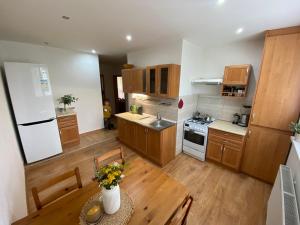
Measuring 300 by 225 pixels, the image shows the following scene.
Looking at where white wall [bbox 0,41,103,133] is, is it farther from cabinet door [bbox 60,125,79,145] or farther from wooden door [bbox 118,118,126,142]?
wooden door [bbox 118,118,126,142]

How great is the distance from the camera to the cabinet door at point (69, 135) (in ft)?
11.3

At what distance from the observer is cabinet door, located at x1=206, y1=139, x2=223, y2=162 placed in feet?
9.09

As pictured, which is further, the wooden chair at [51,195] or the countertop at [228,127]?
the countertop at [228,127]

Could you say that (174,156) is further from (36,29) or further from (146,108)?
(36,29)

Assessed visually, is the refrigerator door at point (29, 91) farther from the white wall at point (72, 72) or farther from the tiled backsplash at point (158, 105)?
the tiled backsplash at point (158, 105)

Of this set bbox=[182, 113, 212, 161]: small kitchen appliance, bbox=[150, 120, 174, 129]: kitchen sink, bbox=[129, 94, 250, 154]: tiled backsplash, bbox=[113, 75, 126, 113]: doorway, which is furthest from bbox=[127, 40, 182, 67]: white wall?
bbox=[113, 75, 126, 113]: doorway

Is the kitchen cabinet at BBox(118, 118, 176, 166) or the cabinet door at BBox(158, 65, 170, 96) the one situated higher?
the cabinet door at BBox(158, 65, 170, 96)

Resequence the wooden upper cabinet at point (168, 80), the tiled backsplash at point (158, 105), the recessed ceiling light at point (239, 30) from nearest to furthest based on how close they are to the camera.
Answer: the recessed ceiling light at point (239, 30)
the wooden upper cabinet at point (168, 80)
the tiled backsplash at point (158, 105)

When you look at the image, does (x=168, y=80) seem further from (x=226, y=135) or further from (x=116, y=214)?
(x=116, y=214)

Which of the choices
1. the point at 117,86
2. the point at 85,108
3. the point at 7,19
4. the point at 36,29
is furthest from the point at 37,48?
the point at 117,86

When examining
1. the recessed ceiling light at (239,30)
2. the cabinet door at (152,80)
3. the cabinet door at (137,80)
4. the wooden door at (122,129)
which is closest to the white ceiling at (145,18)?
the recessed ceiling light at (239,30)

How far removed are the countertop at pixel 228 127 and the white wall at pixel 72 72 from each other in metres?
3.64

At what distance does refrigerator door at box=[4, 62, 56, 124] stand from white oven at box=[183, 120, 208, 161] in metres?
3.12

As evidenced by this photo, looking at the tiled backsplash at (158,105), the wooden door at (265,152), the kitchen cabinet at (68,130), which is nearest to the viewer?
the wooden door at (265,152)
